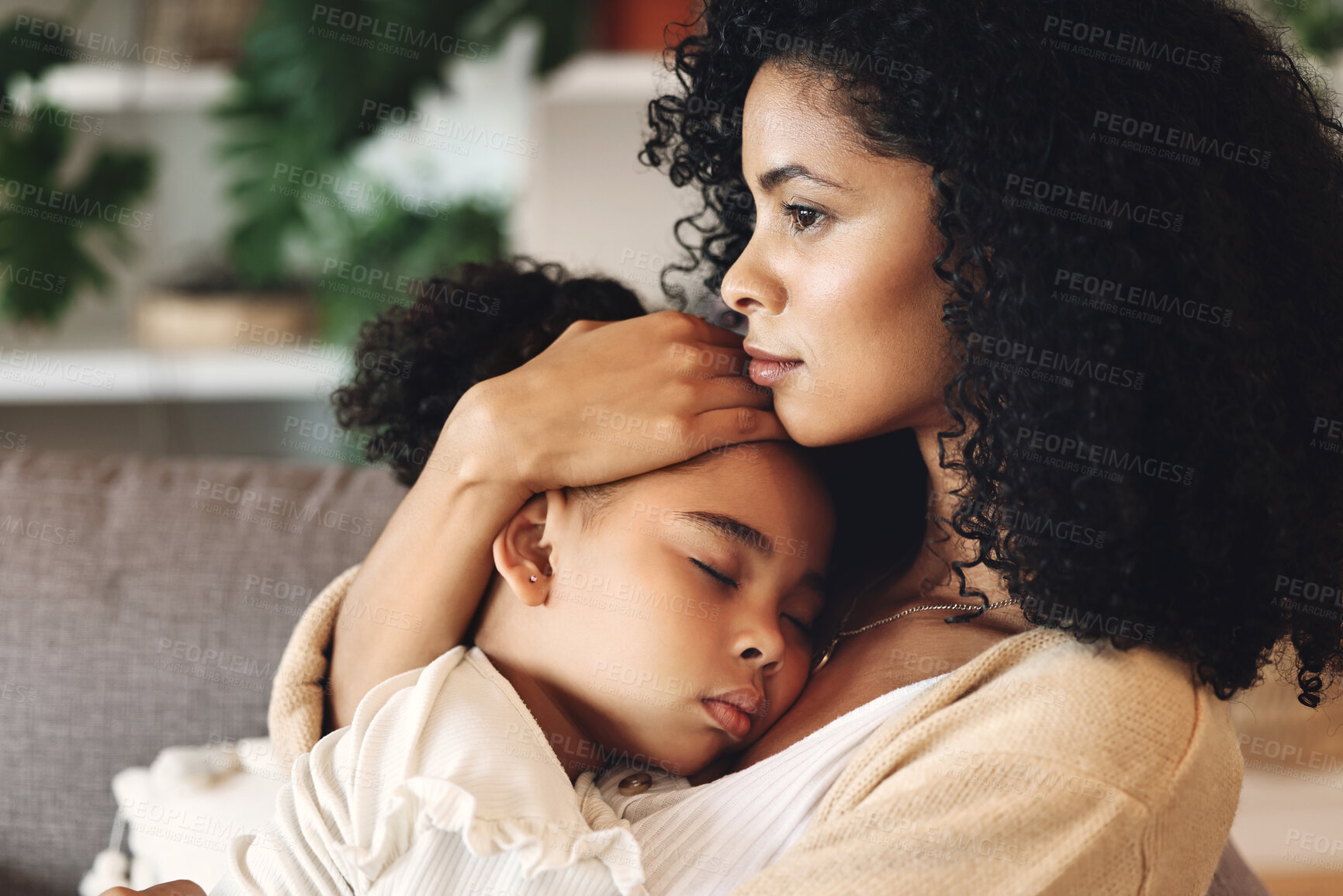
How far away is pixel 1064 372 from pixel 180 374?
7.91 ft

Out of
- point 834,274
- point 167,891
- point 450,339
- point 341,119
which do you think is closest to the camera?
point 834,274

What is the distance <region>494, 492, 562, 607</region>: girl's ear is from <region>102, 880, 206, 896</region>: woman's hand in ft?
1.31

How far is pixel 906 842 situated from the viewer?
761mm

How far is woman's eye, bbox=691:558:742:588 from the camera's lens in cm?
95

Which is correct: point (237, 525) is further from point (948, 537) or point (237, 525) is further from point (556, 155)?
point (556, 155)

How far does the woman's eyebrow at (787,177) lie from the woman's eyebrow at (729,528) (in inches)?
11.4

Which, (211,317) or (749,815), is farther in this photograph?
(211,317)

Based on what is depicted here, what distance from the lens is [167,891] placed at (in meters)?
0.97

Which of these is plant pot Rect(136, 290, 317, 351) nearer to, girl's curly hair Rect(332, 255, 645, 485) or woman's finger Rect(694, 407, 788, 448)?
girl's curly hair Rect(332, 255, 645, 485)

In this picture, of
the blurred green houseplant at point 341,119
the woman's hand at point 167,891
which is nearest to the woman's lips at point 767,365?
the woman's hand at point 167,891

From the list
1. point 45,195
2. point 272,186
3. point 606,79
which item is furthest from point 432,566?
point 45,195

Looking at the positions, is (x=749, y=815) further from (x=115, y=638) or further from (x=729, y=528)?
(x=115, y=638)

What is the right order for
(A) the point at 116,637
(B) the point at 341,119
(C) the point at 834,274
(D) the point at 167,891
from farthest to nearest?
(B) the point at 341,119
(A) the point at 116,637
(D) the point at 167,891
(C) the point at 834,274

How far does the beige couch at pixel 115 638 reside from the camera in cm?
134
